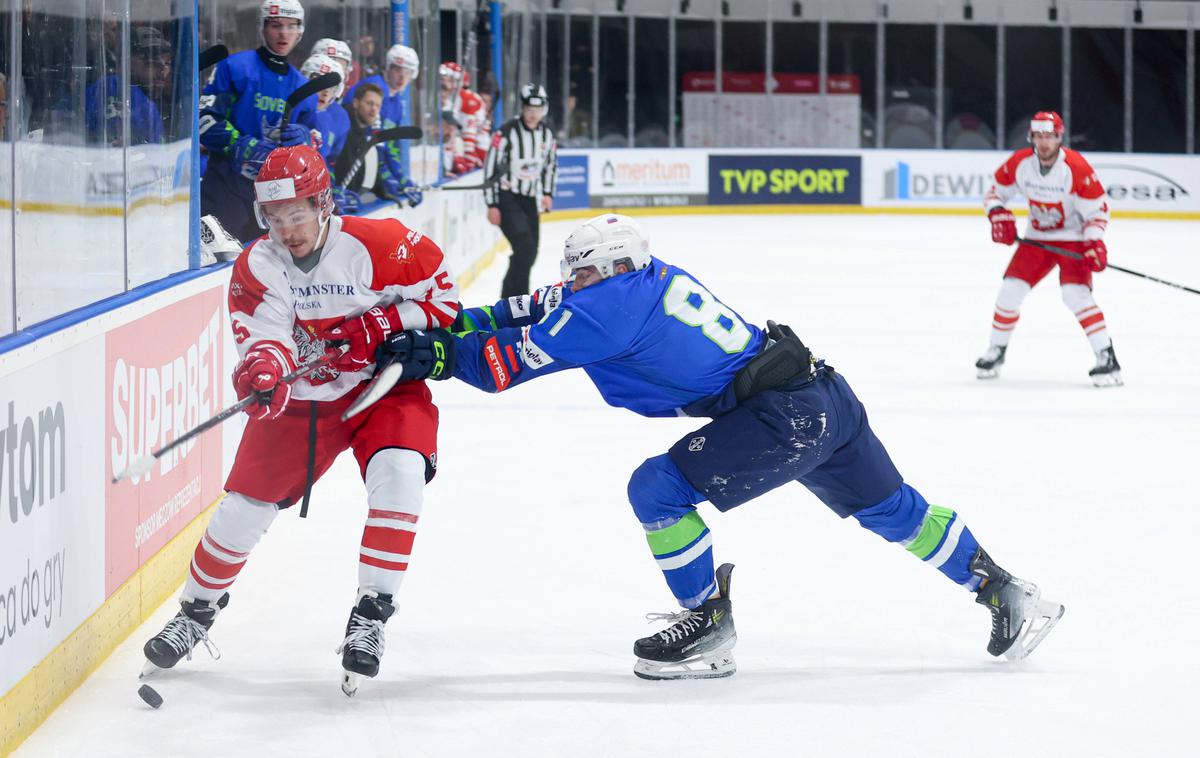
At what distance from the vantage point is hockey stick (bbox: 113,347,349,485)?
2861mm

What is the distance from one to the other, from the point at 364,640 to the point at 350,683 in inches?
4.6

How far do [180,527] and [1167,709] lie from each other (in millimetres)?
2416

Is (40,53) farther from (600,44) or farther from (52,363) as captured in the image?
(600,44)

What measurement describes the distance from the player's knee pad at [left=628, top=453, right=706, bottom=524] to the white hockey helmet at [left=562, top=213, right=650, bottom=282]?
1.33 feet

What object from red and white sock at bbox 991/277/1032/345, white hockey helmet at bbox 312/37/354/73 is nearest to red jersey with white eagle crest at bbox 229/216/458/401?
white hockey helmet at bbox 312/37/354/73

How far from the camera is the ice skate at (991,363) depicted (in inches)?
303

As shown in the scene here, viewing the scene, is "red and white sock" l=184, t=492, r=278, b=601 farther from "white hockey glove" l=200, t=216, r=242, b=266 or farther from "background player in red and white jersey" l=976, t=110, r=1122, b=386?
"background player in red and white jersey" l=976, t=110, r=1122, b=386

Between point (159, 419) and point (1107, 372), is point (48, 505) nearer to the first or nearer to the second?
point (159, 419)

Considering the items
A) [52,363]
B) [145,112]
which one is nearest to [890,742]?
[52,363]

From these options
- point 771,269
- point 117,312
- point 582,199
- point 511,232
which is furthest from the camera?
point 582,199

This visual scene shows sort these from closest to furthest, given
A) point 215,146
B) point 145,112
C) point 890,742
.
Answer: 1. point 890,742
2. point 145,112
3. point 215,146

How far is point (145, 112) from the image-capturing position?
408 centimetres

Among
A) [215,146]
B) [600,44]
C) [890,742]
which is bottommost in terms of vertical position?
[890,742]

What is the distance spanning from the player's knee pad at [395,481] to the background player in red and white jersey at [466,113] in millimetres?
9823
